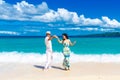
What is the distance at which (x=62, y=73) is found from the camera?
12500 millimetres

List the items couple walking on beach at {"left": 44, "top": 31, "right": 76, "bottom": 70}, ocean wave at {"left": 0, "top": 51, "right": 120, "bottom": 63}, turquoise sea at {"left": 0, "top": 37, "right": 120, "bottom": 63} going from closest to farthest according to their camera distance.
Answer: couple walking on beach at {"left": 44, "top": 31, "right": 76, "bottom": 70} < ocean wave at {"left": 0, "top": 51, "right": 120, "bottom": 63} < turquoise sea at {"left": 0, "top": 37, "right": 120, "bottom": 63}

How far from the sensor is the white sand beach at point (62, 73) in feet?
38.3

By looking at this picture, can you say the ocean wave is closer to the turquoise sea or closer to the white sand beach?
the turquoise sea

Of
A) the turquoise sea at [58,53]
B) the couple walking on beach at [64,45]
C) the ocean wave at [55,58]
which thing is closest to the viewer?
the couple walking on beach at [64,45]

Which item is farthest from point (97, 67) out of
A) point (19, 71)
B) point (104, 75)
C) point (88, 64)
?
point (19, 71)

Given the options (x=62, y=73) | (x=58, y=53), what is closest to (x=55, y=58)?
(x=58, y=53)

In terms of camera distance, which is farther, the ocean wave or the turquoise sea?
the turquoise sea

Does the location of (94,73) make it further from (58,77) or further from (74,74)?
(58,77)

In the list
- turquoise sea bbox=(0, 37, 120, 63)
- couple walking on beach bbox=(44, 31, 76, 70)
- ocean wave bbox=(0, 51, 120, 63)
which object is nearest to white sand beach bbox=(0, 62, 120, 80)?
couple walking on beach bbox=(44, 31, 76, 70)

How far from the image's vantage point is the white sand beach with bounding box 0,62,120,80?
38.3 ft

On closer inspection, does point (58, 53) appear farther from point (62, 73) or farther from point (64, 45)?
point (62, 73)

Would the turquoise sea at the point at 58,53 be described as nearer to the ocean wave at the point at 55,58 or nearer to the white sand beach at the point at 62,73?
the ocean wave at the point at 55,58

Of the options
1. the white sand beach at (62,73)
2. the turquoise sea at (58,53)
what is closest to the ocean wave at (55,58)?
the turquoise sea at (58,53)

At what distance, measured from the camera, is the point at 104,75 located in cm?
1209
